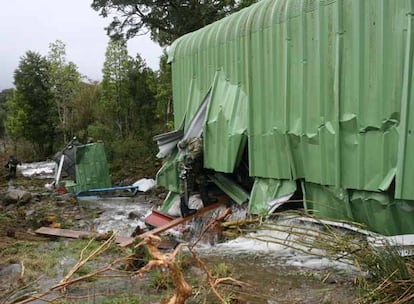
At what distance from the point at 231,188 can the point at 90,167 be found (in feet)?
24.4

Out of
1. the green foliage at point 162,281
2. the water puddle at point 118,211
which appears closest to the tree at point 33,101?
the water puddle at point 118,211

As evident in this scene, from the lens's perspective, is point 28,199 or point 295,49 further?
point 28,199

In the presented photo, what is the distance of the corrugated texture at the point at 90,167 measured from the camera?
13.2 metres

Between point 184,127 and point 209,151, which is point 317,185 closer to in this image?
point 209,151

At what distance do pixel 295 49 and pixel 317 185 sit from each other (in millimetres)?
1590

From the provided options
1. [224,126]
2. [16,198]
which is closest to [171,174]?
[224,126]

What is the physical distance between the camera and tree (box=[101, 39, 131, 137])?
19719 mm

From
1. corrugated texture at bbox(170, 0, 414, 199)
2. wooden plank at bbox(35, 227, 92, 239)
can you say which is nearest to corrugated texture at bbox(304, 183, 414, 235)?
corrugated texture at bbox(170, 0, 414, 199)

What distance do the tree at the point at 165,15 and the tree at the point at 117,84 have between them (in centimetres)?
83

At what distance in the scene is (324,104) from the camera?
14.9 feet

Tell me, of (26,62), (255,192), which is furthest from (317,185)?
(26,62)

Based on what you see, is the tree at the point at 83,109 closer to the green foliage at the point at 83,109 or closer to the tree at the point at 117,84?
the green foliage at the point at 83,109

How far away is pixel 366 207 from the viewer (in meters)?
4.20

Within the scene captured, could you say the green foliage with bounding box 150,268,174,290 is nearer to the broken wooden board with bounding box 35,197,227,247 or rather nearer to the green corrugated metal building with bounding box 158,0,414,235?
the broken wooden board with bounding box 35,197,227,247
